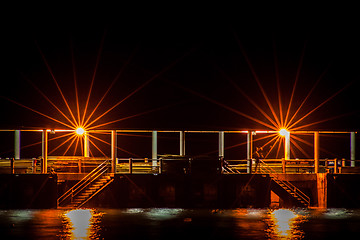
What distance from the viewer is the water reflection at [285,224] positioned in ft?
66.0

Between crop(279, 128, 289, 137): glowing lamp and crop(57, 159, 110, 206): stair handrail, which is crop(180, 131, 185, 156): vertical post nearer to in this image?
crop(57, 159, 110, 206): stair handrail

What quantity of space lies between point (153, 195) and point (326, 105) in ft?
36.7

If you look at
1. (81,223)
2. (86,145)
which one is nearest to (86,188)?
(86,145)

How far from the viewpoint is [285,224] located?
75.2 feet

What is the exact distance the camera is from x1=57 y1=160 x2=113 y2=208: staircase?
28781mm

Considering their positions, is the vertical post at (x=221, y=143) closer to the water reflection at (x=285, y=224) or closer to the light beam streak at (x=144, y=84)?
the light beam streak at (x=144, y=84)

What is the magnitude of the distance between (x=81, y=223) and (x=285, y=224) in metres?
7.64

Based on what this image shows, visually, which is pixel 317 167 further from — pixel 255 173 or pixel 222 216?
pixel 222 216

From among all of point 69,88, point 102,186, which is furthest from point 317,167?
point 69,88

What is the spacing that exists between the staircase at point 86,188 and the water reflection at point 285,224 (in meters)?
8.28

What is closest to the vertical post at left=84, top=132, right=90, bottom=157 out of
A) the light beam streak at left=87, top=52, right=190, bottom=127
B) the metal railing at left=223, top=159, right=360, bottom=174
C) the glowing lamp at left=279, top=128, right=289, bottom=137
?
the light beam streak at left=87, top=52, right=190, bottom=127

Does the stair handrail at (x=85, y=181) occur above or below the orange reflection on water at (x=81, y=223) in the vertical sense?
above

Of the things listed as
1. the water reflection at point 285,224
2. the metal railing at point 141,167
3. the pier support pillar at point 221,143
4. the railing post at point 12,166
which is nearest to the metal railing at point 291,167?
the pier support pillar at point 221,143

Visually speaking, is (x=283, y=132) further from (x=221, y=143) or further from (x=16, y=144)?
(x=16, y=144)
